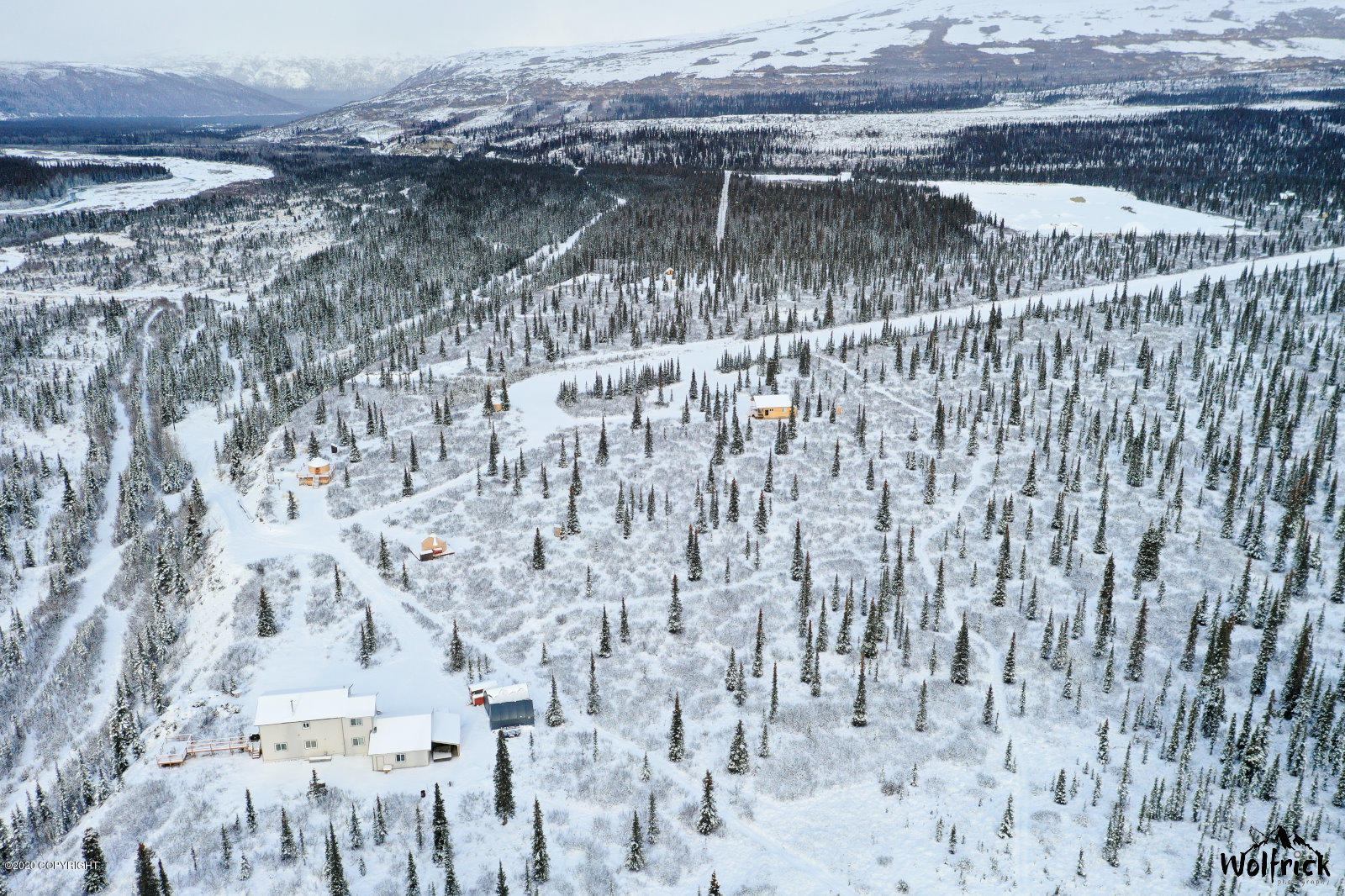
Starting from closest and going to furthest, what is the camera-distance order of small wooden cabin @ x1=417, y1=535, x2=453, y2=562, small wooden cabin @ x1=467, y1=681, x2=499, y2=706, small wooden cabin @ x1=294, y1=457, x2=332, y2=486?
small wooden cabin @ x1=467, y1=681, x2=499, y2=706 < small wooden cabin @ x1=417, y1=535, x2=453, y2=562 < small wooden cabin @ x1=294, y1=457, x2=332, y2=486

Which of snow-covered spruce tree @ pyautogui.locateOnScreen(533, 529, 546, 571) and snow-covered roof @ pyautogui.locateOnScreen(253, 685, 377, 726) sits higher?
snow-covered spruce tree @ pyautogui.locateOnScreen(533, 529, 546, 571)

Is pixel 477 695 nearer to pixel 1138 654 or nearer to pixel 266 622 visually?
pixel 266 622

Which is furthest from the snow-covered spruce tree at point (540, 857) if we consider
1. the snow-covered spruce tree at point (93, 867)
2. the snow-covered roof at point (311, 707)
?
the snow-covered spruce tree at point (93, 867)

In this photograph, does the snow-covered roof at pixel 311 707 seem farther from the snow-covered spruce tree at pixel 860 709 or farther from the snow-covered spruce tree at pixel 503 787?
the snow-covered spruce tree at pixel 860 709

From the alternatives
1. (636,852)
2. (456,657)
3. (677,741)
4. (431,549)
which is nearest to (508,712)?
(456,657)

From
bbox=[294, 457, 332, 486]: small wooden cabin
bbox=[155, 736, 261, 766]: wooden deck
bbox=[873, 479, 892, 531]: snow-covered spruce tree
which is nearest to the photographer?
bbox=[155, 736, 261, 766]: wooden deck
